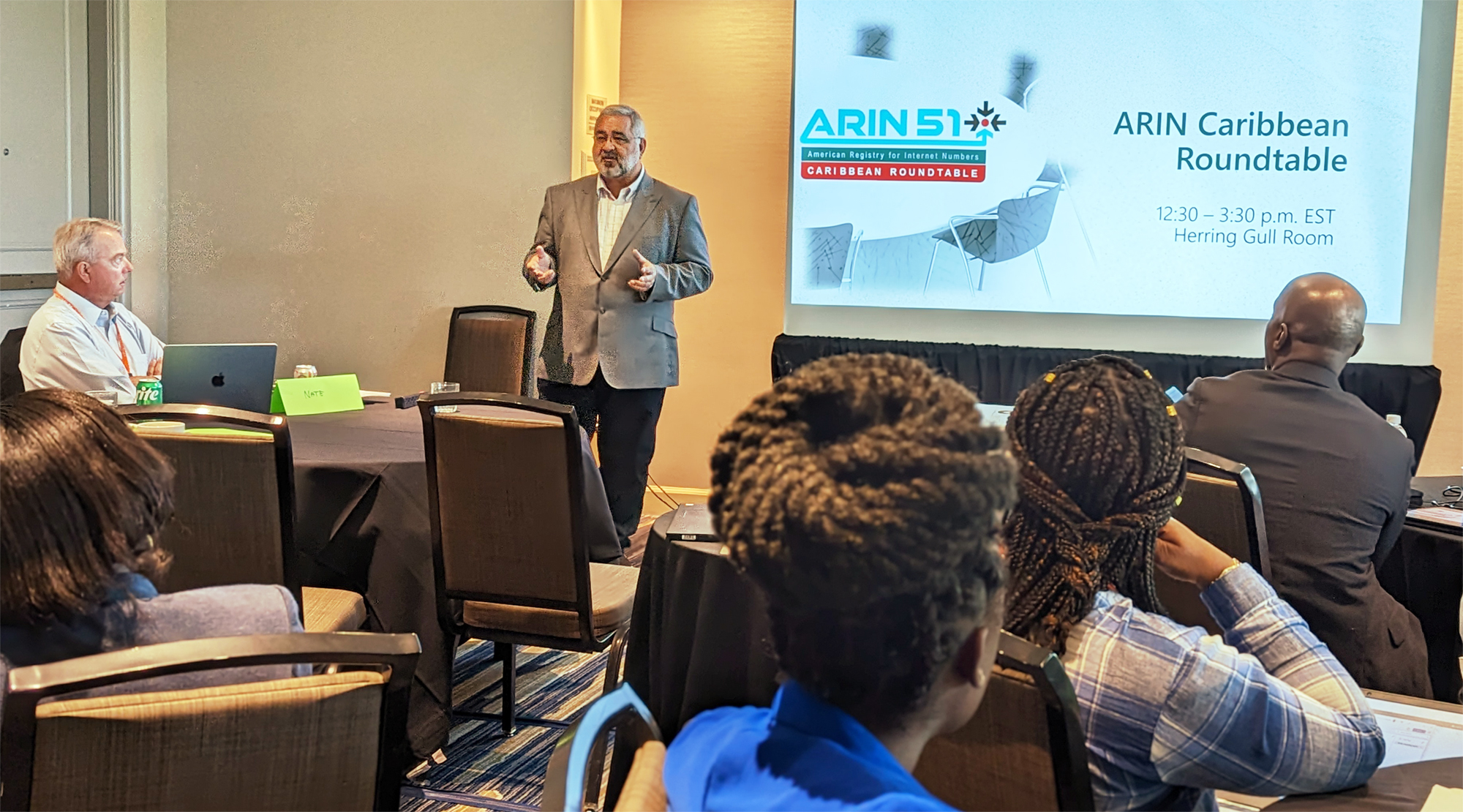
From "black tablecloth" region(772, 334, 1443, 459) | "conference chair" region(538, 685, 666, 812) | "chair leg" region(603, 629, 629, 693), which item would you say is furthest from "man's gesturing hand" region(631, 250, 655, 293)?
"conference chair" region(538, 685, 666, 812)

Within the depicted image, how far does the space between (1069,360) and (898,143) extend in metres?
1.31

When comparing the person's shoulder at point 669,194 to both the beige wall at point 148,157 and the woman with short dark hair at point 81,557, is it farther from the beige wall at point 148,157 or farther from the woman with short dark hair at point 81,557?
the woman with short dark hair at point 81,557

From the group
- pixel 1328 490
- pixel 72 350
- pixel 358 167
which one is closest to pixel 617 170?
pixel 72 350

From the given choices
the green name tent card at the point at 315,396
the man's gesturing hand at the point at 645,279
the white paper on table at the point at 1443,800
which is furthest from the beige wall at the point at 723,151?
the white paper on table at the point at 1443,800

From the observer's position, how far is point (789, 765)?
2.44 ft

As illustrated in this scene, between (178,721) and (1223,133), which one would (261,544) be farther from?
(1223,133)

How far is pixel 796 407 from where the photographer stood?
32.2 inches

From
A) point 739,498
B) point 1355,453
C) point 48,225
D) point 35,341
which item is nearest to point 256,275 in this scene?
point 48,225

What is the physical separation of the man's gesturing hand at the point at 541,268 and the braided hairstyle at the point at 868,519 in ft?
11.7

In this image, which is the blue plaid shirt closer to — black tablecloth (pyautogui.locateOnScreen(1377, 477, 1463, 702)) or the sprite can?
black tablecloth (pyautogui.locateOnScreen(1377, 477, 1463, 702))

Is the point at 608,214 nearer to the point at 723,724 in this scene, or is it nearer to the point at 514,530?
the point at 514,530

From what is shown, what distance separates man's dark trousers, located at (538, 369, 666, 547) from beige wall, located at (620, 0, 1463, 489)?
40.9 inches

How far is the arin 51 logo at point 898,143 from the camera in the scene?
5336 mm

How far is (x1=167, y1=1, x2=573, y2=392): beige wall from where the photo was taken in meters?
5.73
